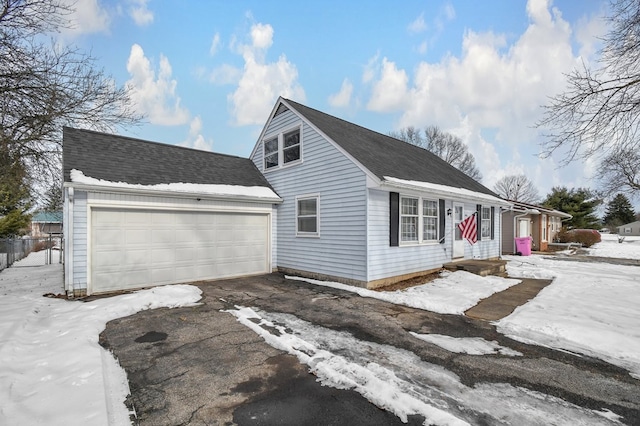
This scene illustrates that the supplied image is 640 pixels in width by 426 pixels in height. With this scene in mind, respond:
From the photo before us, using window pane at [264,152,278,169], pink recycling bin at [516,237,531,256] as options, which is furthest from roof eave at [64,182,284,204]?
pink recycling bin at [516,237,531,256]

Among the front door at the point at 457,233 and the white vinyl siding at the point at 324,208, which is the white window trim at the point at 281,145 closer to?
the white vinyl siding at the point at 324,208

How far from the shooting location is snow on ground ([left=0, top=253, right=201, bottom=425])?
2621 millimetres

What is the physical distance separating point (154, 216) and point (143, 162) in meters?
2.03

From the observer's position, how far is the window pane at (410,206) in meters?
8.91

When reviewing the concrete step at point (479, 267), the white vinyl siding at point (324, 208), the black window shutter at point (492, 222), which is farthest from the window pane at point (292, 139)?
the black window shutter at point (492, 222)

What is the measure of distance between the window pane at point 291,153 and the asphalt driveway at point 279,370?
5.70m

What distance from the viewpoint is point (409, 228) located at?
909 centimetres

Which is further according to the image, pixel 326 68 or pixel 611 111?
pixel 326 68

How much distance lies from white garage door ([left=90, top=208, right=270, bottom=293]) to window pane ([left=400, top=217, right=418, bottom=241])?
184 inches

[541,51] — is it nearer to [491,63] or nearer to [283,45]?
[491,63]

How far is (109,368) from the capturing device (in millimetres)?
3564

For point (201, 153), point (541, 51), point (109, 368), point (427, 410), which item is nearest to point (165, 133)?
point (201, 153)

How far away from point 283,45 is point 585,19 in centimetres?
1011

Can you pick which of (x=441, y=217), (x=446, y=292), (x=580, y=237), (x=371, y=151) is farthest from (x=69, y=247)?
(x=580, y=237)
